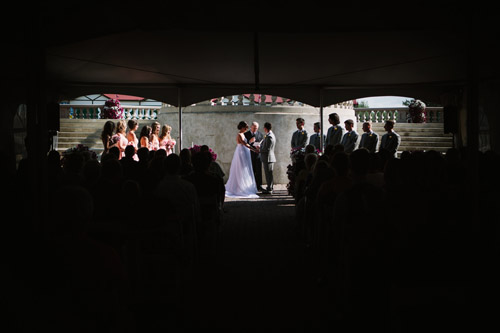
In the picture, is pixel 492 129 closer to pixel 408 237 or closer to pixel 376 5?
pixel 376 5

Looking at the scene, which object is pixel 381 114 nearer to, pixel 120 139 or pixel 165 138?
pixel 165 138

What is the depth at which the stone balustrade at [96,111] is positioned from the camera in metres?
23.8

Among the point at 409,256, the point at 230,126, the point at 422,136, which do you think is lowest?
the point at 409,256

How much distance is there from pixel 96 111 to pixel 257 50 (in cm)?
1739

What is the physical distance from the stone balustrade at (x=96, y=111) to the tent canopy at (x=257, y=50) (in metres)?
10.8

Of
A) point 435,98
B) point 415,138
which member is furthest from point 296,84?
point 415,138

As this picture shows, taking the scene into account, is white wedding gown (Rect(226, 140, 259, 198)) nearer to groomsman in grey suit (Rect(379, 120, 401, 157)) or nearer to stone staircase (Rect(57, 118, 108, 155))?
groomsman in grey suit (Rect(379, 120, 401, 157))

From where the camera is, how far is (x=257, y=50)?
867 cm

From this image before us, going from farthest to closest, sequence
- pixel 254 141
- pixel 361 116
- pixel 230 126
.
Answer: pixel 361 116, pixel 230 126, pixel 254 141

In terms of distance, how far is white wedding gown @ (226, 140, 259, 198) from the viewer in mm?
15203

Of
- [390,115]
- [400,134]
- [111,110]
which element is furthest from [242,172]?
[390,115]

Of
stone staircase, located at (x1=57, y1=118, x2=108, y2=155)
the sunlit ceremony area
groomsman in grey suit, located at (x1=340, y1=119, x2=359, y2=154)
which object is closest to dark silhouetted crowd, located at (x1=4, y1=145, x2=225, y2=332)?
the sunlit ceremony area

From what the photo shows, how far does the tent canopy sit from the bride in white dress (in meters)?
2.62

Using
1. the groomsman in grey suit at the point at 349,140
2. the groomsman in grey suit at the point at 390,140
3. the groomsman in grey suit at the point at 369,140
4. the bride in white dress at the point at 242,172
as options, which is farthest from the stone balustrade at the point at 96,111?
the groomsman in grey suit at the point at 390,140
